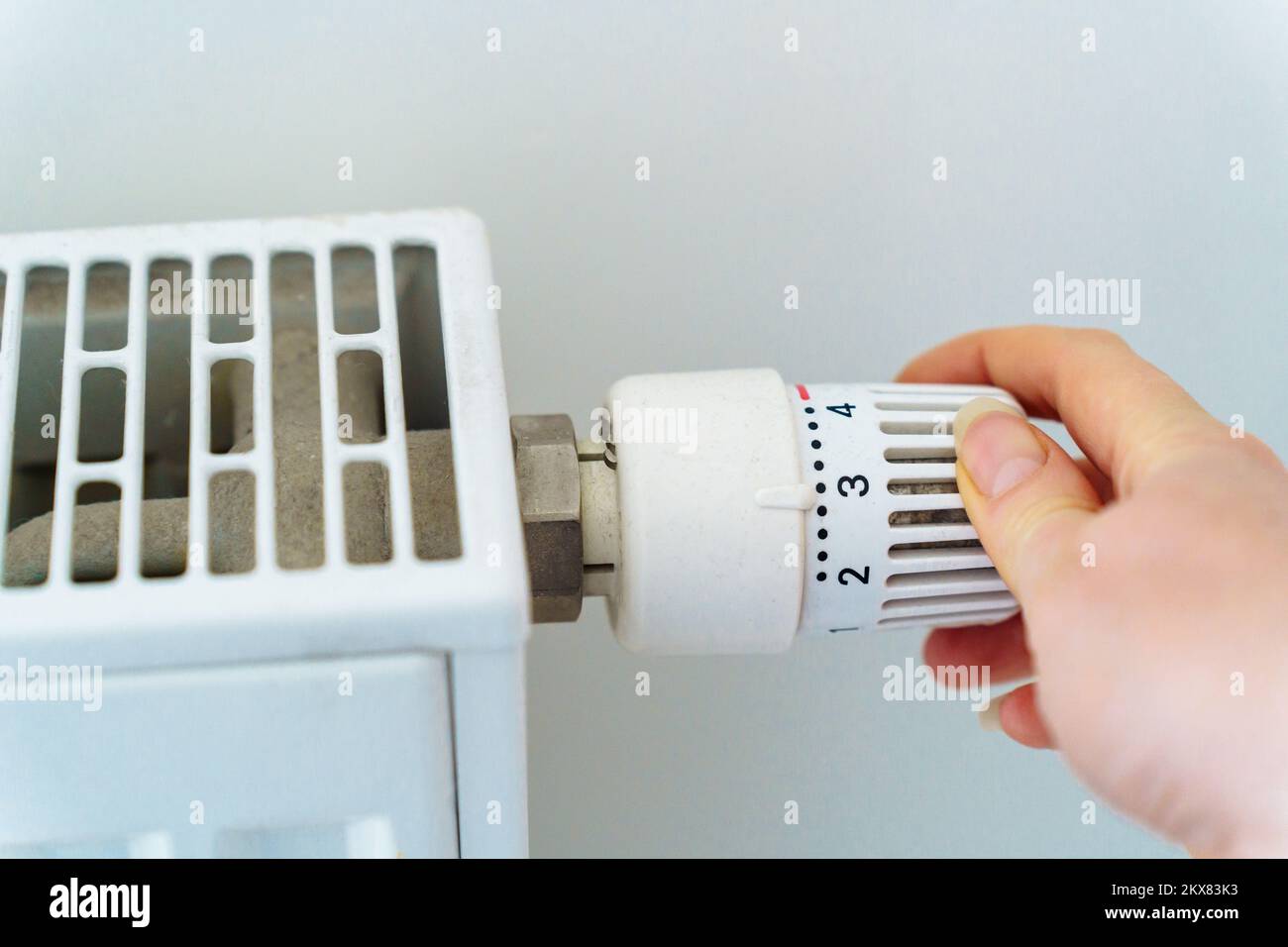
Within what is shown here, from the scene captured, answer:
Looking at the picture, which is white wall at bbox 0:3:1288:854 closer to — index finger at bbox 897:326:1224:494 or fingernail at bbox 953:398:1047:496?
index finger at bbox 897:326:1224:494

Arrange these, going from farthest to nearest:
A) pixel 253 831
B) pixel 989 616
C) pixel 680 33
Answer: pixel 680 33
pixel 989 616
pixel 253 831

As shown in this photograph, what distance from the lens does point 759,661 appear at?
26.1 inches

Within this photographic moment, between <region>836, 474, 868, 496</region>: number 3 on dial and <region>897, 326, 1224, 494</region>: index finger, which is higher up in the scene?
<region>897, 326, 1224, 494</region>: index finger

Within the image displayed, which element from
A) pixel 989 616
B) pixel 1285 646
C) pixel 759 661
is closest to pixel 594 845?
pixel 759 661

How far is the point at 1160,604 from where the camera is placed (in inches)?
15.3

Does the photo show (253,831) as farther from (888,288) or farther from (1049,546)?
(888,288)

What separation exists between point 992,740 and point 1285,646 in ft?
1.05

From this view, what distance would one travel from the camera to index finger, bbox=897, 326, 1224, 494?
0.45 meters

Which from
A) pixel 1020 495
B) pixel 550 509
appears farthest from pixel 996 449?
pixel 550 509

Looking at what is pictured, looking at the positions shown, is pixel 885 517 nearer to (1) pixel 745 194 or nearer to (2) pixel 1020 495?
(2) pixel 1020 495

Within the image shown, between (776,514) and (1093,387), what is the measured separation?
0.52 feet

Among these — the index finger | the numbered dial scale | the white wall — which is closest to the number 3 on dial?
the numbered dial scale

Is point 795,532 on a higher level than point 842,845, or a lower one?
higher

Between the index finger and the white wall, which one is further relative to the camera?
the white wall
